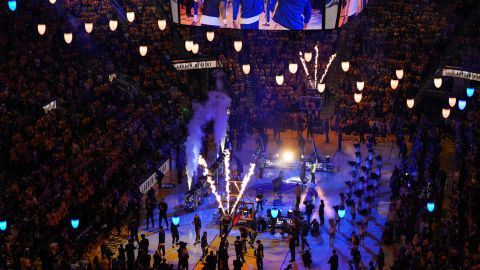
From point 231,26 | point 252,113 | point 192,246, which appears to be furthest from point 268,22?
point 192,246

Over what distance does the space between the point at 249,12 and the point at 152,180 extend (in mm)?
11331

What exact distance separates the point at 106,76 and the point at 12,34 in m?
4.86

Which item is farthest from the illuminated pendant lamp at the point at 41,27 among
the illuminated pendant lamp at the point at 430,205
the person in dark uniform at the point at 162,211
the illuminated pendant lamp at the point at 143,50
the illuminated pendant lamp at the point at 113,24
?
the illuminated pendant lamp at the point at 430,205

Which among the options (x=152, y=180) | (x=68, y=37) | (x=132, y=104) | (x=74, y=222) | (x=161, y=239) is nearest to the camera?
(x=74, y=222)

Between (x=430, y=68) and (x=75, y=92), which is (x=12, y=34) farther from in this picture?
(x=430, y=68)

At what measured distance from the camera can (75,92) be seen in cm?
3831

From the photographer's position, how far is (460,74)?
4075 cm

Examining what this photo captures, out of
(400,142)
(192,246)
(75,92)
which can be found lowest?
(192,246)

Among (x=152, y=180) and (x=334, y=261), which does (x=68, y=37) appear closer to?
(x=152, y=180)

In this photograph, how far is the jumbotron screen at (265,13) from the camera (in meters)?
41.4

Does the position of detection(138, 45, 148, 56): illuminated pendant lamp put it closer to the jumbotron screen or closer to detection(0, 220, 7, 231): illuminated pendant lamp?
the jumbotron screen

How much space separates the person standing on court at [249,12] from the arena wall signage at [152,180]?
9.17m

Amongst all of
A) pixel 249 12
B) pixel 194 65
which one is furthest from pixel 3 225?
pixel 249 12

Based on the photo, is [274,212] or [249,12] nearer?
[274,212]
